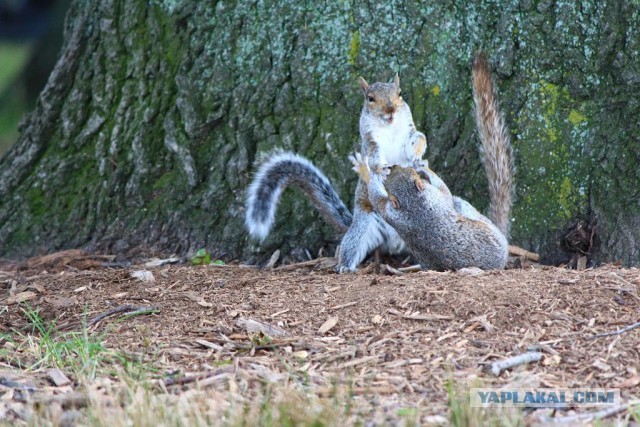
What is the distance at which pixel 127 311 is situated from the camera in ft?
13.5

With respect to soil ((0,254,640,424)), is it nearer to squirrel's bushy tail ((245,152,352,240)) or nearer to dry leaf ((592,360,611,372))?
dry leaf ((592,360,611,372))

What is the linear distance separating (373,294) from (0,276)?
7.39 feet

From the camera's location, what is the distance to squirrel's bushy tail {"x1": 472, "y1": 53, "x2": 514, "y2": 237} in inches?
187

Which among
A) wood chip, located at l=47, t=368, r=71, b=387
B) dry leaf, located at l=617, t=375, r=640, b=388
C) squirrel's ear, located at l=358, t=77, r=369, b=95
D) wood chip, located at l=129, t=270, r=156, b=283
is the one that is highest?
squirrel's ear, located at l=358, t=77, r=369, b=95

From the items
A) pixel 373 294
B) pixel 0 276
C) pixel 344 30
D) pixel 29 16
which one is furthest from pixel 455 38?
pixel 29 16

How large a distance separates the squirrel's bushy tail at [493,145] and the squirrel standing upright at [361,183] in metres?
0.38

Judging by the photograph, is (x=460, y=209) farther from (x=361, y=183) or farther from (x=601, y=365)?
(x=601, y=365)

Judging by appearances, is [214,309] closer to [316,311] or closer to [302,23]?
[316,311]

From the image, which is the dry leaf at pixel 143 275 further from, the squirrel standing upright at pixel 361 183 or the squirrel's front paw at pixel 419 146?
the squirrel's front paw at pixel 419 146

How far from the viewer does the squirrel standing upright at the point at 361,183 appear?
4965mm

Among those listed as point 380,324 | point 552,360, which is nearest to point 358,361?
point 380,324

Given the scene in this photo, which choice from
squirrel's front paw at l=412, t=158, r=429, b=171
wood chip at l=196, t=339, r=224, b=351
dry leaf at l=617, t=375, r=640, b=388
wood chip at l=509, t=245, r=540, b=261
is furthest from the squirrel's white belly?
dry leaf at l=617, t=375, r=640, b=388

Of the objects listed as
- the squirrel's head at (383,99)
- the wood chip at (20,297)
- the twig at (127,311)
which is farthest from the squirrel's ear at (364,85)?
the wood chip at (20,297)

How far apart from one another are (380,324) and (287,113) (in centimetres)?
196
